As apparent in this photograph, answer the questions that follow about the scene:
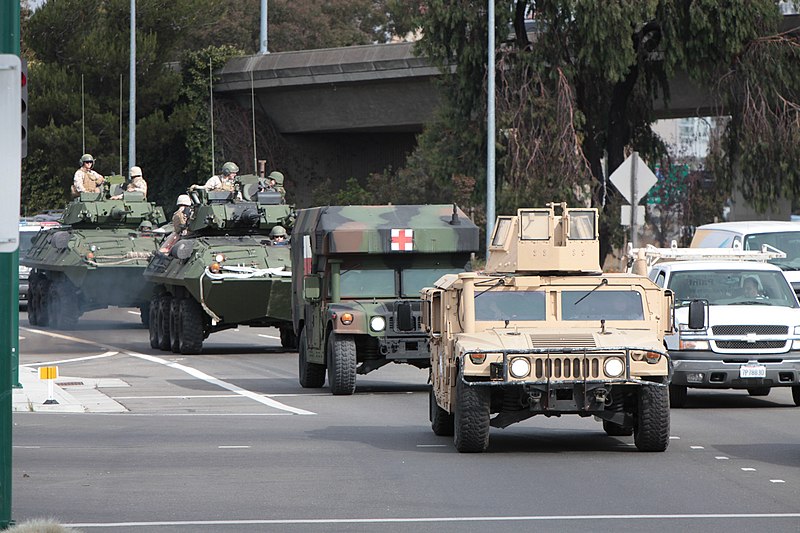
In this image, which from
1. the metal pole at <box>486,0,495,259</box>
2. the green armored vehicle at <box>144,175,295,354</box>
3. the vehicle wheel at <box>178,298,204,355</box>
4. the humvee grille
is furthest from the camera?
the metal pole at <box>486,0,495,259</box>

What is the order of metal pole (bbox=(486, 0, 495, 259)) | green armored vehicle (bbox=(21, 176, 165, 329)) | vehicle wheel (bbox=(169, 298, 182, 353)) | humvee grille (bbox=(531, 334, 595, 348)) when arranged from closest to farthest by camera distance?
humvee grille (bbox=(531, 334, 595, 348)), vehicle wheel (bbox=(169, 298, 182, 353)), green armored vehicle (bbox=(21, 176, 165, 329)), metal pole (bbox=(486, 0, 495, 259))

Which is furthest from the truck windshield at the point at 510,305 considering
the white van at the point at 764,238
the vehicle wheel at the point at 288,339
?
the vehicle wheel at the point at 288,339

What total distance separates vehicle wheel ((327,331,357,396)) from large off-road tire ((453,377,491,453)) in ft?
19.8

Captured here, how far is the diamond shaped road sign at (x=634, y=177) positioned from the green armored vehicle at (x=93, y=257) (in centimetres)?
1129

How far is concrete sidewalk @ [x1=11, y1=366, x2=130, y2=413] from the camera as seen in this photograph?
1945cm

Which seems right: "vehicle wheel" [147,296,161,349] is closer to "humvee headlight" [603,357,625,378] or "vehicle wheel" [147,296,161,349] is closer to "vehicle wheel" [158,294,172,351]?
"vehicle wheel" [158,294,172,351]

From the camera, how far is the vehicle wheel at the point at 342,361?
66.9ft

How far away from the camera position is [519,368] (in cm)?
1380

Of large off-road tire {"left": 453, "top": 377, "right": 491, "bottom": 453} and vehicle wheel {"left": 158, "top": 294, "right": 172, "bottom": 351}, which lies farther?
vehicle wheel {"left": 158, "top": 294, "right": 172, "bottom": 351}

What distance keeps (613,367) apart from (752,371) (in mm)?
4849

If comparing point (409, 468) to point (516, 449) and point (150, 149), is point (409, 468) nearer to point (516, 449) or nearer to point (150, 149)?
point (516, 449)

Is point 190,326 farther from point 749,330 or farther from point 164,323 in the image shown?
point 749,330

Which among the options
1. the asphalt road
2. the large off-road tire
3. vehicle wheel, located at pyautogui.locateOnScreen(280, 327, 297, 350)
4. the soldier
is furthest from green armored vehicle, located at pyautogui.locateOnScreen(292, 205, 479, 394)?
the soldier

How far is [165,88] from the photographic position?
6328cm
